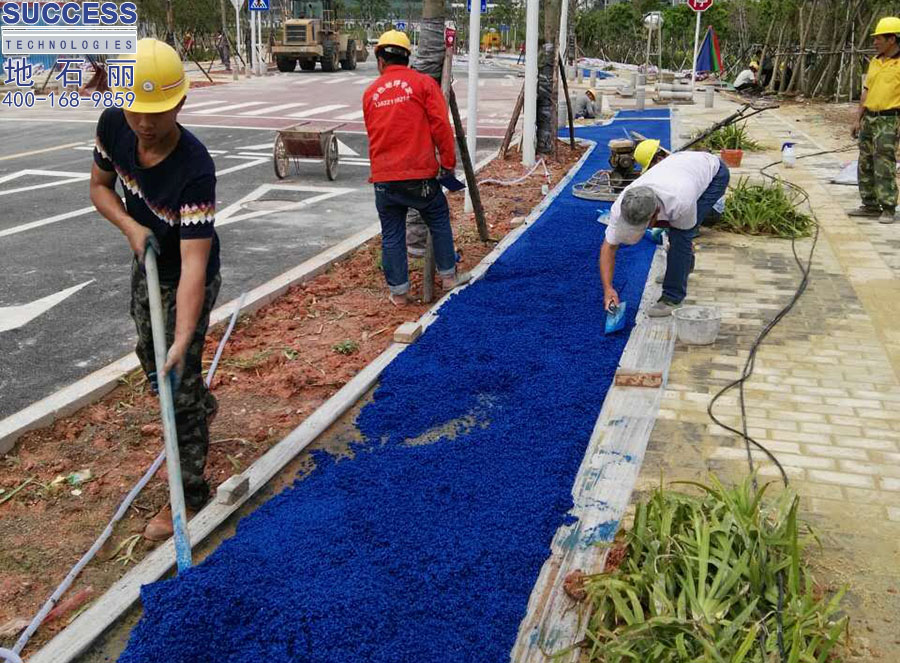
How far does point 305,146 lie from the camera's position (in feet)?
36.9

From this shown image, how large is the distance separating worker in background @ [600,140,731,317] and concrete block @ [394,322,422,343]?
1.28 m

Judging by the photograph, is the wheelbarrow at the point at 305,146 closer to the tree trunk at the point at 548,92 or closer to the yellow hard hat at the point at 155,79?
the tree trunk at the point at 548,92

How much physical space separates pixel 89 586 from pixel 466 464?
1673mm

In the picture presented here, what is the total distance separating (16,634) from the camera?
2.99 m

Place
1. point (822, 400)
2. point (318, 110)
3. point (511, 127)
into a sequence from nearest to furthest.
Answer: point (822, 400) < point (511, 127) < point (318, 110)

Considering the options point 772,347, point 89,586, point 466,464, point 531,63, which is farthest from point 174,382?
point 531,63

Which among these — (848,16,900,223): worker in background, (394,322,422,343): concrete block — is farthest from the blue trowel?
(848,16,900,223): worker in background

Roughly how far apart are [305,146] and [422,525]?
28.3 ft

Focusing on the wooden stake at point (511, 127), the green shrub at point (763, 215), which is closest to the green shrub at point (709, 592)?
the green shrub at point (763, 215)

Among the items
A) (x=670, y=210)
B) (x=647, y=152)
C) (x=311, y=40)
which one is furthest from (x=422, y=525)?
(x=311, y=40)

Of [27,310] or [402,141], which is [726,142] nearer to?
[402,141]

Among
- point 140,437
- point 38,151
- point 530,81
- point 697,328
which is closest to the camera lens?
point 140,437

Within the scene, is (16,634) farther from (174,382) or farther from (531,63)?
(531,63)

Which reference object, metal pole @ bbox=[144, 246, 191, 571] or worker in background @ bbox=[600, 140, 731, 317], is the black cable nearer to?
worker in background @ bbox=[600, 140, 731, 317]
